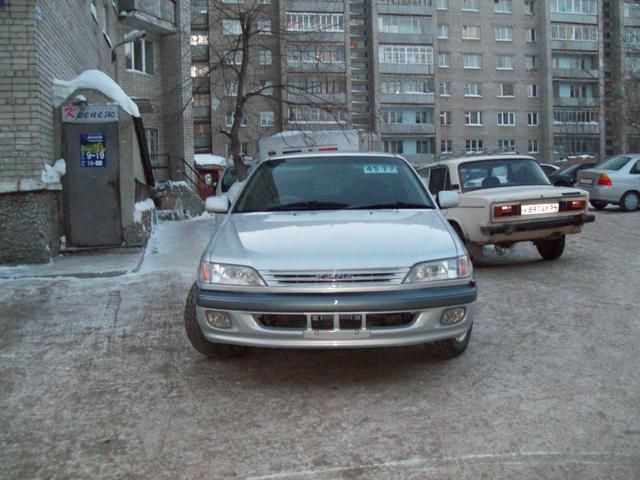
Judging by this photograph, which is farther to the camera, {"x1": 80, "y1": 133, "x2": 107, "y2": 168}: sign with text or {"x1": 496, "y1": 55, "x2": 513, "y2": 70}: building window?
{"x1": 496, "y1": 55, "x2": 513, "y2": 70}: building window

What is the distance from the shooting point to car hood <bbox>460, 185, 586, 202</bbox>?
340 inches

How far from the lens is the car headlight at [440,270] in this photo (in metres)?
4.19

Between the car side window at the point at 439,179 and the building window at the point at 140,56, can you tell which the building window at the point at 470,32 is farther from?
the car side window at the point at 439,179

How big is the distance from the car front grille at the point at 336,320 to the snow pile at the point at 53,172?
6.08m

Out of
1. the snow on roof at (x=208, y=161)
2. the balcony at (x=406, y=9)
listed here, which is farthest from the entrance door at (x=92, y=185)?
the balcony at (x=406, y=9)

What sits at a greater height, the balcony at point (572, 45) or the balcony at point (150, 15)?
the balcony at point (572, 45)

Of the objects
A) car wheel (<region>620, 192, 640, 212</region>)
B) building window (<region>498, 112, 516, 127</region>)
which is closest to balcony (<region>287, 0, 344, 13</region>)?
building window (<region>498, 112, 516, 127</region>)

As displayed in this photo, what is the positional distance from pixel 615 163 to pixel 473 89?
46905 mm

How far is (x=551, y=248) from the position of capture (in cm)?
973

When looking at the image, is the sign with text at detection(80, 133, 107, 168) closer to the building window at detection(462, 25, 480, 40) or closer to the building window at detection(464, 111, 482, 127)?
the building window at detection(464, 111, 482, 127)

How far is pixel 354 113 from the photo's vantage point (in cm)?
5881

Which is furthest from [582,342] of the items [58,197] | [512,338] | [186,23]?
[186,23]

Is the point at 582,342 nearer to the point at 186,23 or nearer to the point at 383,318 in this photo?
the point at 383,318

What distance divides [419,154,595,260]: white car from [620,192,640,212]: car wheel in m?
8.22
